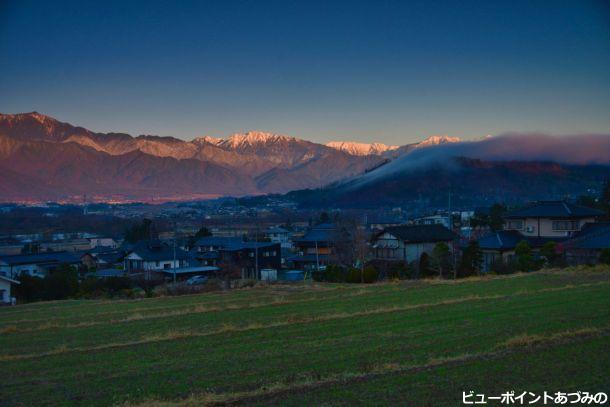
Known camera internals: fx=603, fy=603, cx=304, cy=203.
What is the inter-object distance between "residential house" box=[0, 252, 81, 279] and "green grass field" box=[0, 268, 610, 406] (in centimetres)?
2949

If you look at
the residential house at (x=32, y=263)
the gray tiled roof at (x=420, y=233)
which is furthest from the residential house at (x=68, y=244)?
the gray tiled roof at (x=420, y=233)

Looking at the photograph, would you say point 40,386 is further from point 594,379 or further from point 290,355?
point 594,379

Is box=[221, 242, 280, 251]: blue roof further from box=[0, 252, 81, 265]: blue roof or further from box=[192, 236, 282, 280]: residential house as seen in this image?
box=[0, 252, 81, 265]: blue roof

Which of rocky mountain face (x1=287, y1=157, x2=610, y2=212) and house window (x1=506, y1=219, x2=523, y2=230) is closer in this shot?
house window (x1=506, y1=219, x2=523, y2=230)

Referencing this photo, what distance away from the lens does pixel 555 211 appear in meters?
37.2

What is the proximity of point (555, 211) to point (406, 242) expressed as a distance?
9320 mm

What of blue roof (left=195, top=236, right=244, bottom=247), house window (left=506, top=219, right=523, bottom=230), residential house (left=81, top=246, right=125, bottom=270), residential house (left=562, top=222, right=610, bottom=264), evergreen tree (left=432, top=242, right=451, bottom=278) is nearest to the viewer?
residential house (left=562, top=222, right=610, bottom=264)

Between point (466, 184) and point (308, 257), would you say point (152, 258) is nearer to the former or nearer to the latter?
point (308, 257)

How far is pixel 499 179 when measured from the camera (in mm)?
138250

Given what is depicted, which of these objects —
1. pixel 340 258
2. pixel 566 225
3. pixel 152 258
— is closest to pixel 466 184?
pixel 340 258

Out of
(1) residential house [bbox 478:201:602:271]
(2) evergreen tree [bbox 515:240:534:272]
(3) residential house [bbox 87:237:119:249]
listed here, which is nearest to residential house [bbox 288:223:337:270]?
(1) residential house [bbox 478:201:602:271]

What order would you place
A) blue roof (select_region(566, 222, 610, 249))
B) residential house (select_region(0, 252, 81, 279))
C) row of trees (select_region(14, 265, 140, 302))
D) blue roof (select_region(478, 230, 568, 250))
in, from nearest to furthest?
1. blue roof (select_region(566, 222, 610, 249))
2. row of trees (select_region(14, 265, 140, 302))
3. blue roof (select_region(478, 230, 568, 250))
4. residential house (select_region(0, 252, 81, 279))

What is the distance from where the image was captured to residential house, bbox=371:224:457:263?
39.5 metres

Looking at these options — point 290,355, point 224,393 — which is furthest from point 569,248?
point 224,393
